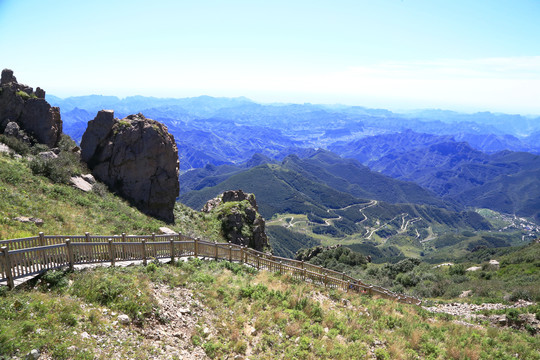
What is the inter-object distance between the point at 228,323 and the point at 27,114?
32284 millimetres

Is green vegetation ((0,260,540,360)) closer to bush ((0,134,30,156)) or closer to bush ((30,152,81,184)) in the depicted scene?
bush ((30,152,81,184))

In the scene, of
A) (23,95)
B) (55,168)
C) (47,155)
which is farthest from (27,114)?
(55,168)

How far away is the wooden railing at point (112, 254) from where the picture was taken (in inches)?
406

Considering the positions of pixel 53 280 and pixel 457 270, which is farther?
pixel 457 270

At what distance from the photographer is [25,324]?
7.91 metres

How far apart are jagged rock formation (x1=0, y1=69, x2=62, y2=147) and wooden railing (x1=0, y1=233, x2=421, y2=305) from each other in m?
21.5

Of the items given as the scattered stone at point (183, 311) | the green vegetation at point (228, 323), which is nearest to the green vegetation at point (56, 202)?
the green vegetation at point (228, 323)

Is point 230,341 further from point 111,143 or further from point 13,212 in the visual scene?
point 111,143

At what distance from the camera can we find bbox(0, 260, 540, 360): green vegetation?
848 cm

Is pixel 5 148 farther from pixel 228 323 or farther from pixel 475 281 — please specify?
pixel 475 281

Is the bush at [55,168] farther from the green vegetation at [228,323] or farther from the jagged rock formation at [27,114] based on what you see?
the green vegetation at [228,323]

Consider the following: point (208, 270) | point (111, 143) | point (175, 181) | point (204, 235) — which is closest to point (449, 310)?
point (208, 270)

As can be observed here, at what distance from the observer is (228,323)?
11805mm


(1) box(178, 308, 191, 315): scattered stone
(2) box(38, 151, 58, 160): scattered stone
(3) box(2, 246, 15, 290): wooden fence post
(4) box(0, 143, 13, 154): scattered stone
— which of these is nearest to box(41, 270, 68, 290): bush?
(3) box(2, 246, 15, 290): wooden fence post
